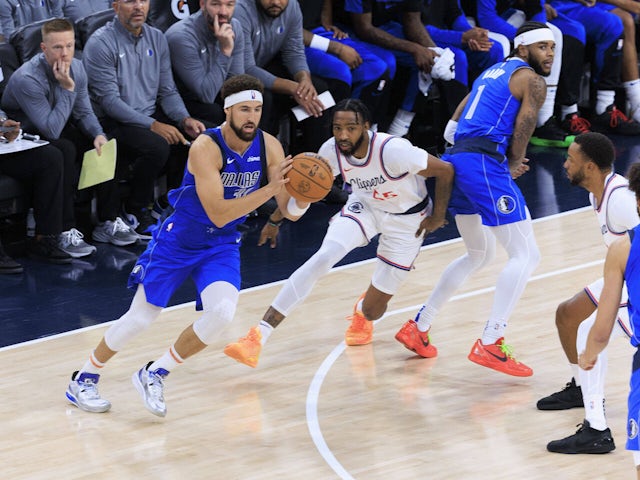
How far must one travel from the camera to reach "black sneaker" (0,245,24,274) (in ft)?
28.5

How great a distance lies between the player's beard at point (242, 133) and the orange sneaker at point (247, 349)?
3.97 ft

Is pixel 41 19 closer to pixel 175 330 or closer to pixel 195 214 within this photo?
pixel 175 330

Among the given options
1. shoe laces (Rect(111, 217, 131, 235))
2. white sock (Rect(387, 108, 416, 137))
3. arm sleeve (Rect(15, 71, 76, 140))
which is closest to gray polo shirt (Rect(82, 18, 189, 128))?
arm sleeve (Rect(15, 71, 76, 140))

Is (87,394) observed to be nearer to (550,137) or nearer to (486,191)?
(486,191)

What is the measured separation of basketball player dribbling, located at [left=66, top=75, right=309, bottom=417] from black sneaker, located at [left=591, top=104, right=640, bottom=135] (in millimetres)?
6949

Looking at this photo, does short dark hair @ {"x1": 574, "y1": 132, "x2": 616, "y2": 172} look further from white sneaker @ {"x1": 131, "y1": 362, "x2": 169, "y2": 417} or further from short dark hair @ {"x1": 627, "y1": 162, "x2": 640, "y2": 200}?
white sneaker @ {"x1": 131, "y1": 362, "x2": 169, "y2": 417}

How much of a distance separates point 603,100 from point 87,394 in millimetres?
7914

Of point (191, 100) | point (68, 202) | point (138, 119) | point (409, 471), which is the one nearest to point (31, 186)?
point (68, 202)

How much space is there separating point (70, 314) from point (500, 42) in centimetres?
556

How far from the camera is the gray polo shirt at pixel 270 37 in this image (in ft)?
33.4

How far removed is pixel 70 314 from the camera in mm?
7984

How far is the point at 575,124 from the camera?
12.5 meters

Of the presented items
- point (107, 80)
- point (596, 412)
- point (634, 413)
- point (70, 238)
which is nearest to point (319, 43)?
point (107, 80)

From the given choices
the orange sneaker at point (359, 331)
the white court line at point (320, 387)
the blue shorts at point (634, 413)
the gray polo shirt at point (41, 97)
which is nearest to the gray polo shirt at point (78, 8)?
the gray polo shirt at point (41, 97)
